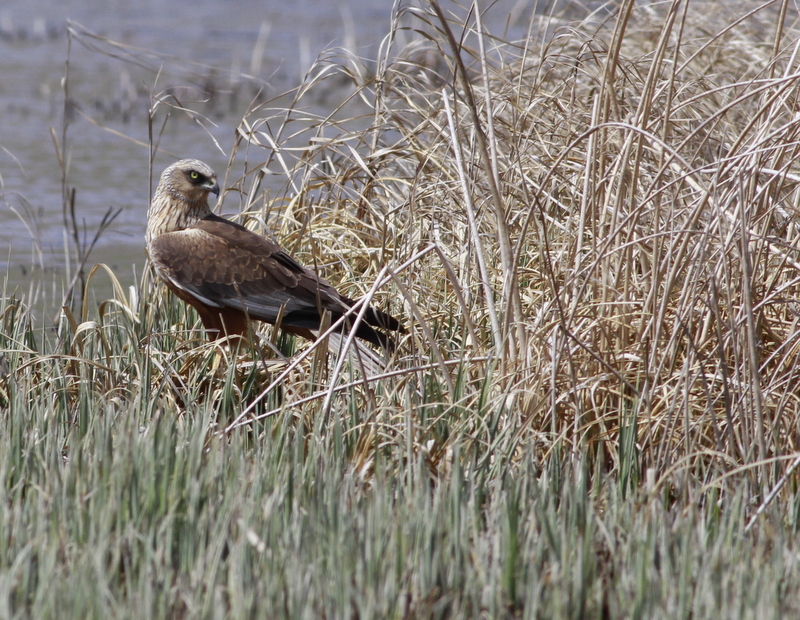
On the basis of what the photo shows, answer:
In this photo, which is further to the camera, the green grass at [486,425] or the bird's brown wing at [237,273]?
the bird's brown wing at [237,273]

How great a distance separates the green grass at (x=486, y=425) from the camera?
2195 millimetres

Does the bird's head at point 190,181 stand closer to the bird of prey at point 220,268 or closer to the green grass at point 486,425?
the bird of prey at point 220,268

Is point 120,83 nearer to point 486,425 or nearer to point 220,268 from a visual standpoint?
point 220,268

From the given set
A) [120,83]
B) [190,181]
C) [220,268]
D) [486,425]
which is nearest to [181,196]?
[190,181]

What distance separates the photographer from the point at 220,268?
4.32m

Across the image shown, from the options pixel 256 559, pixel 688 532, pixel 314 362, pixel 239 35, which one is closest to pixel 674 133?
pixel 314 362

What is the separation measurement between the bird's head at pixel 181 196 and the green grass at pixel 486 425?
0.30m

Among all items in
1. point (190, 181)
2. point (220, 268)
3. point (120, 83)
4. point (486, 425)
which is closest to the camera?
point (486, 425)

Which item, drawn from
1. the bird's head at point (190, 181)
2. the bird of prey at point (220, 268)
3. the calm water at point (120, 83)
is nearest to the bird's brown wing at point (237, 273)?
the bird of prey at point (220, 268)

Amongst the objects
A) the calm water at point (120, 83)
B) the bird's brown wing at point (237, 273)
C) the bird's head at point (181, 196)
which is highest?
the calm water at point (120, 83)

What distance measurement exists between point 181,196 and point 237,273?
1.51 ft

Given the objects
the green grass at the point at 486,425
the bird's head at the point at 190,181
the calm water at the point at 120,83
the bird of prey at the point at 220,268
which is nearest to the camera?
the green grass at the point at 486,425

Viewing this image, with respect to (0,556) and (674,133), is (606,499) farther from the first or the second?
(674,133)

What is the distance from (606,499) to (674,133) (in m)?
2.18
